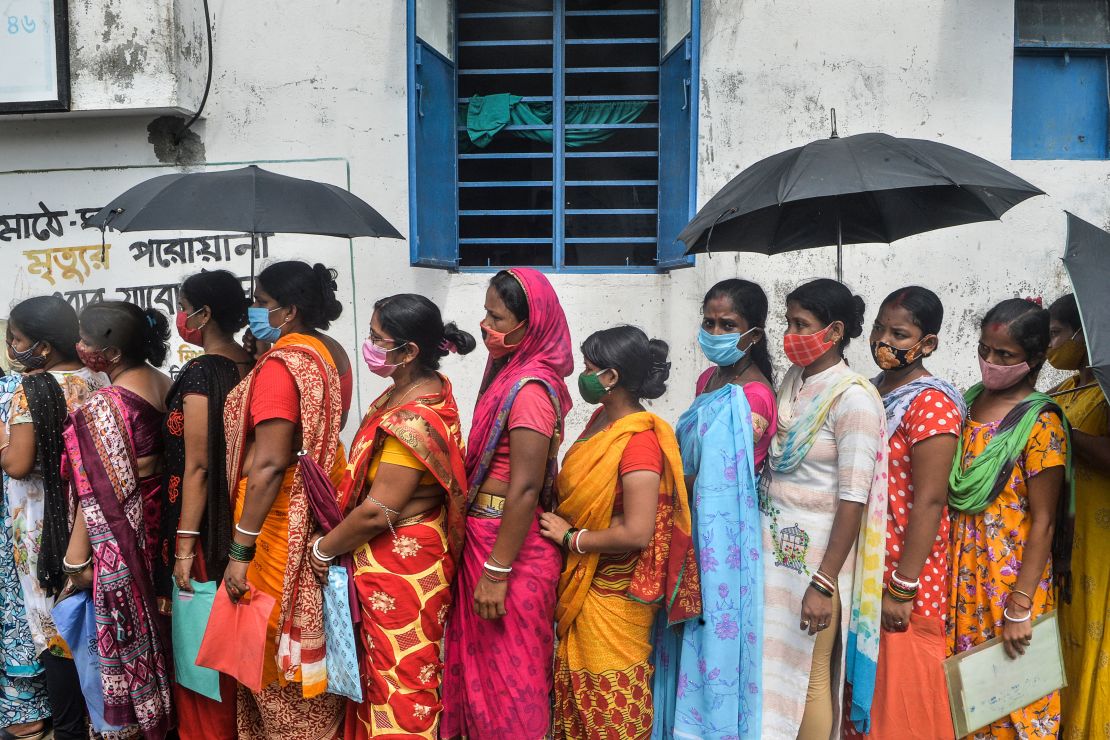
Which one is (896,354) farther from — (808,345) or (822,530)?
(822,530)

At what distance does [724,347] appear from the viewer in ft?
9.37

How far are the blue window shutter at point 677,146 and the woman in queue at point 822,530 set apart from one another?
1.77 meters

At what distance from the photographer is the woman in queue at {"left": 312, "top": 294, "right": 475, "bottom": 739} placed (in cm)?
259

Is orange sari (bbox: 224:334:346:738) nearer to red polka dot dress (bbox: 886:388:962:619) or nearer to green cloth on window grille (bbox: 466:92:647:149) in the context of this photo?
red polka dot dress (bbox: 886:388:962:619)

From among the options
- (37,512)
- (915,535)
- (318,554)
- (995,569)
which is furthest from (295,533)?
(995,569)

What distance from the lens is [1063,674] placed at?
9.11ft

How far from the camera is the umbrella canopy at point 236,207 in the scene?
291 cm

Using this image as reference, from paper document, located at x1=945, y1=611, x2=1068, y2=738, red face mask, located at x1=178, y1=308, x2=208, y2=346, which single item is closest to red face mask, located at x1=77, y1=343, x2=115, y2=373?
red face mask, located at x1=178, y1=308, x2=208, y2=346

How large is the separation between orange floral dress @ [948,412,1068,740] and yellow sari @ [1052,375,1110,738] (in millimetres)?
156

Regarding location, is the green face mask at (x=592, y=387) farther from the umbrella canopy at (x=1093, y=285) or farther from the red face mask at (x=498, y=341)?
the umbrella canopy at (x=1093, y=285)

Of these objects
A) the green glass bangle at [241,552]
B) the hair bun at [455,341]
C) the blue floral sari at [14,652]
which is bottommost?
the blue floral sari at [14,652]

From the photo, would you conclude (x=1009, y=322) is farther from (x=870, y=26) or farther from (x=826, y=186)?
(x=870, y=26)

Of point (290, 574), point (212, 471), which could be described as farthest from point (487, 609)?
point (212, 471)

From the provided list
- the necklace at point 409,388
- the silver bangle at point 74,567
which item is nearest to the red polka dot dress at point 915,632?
the necklace at point 409,388
